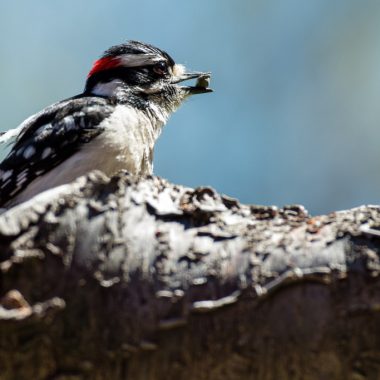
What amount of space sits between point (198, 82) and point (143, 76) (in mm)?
494

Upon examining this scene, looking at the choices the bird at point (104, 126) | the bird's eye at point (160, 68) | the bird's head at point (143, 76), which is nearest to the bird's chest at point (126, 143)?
the bird at point (104, 126)

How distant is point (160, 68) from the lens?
540 centimetres

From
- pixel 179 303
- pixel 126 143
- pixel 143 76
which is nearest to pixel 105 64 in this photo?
pixel 143 76

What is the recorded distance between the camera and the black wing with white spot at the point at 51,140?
4.26 meters

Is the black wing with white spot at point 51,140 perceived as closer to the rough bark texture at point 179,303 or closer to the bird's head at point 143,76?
the bird's head at point 143,76

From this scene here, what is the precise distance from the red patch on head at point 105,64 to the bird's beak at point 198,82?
45 cm

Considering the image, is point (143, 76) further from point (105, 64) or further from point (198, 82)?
point (198, 82)

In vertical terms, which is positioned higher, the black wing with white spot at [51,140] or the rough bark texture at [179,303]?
the black wing with white spot at [51,140]

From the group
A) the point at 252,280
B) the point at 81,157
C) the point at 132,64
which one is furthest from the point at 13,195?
the point at 252,280

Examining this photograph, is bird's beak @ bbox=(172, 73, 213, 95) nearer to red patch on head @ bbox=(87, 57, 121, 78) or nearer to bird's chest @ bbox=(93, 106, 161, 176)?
red patch on head @ bbox=(87, 57, 121, 78)

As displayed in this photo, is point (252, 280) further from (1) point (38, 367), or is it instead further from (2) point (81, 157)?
(2) point (81, 157)

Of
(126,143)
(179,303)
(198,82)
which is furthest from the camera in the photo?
(198,82)

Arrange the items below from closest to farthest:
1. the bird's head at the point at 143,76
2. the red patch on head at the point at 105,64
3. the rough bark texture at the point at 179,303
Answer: the rough bark texture at the point at 179,303
the bird's head at the point at 143,76
the red patch on head at the point at 105,64

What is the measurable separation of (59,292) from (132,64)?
3514 millimetres
